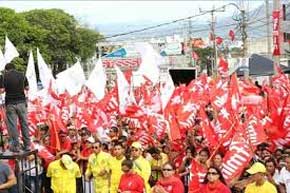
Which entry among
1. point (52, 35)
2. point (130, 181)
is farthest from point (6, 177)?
point (52, 35)

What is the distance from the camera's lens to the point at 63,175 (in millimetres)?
11391

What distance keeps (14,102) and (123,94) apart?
6667mm

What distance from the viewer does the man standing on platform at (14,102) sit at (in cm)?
946

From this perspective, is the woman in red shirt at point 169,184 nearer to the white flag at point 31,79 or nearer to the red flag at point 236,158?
the red flag at point 236,158

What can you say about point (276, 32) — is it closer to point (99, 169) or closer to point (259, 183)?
point (99, 169)

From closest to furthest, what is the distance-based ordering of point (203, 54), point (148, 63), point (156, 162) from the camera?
point (156, 162), point (148, 63), point (203, 54)

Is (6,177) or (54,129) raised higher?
(6,177)

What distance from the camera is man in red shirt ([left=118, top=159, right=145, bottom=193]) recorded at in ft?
30.8

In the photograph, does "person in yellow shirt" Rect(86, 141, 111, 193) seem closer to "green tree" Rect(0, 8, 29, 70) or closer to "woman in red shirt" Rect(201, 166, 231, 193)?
"woman in red shirt" Rect(201, 166, 231, 193)

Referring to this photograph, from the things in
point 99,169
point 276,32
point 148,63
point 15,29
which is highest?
point 15,29

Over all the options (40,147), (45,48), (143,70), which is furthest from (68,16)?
(40,147)

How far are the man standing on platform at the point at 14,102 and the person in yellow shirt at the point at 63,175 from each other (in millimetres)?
1893

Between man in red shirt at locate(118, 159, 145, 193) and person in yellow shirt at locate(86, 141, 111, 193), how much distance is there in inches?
56.9

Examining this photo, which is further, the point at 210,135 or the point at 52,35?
the point at 52,35
